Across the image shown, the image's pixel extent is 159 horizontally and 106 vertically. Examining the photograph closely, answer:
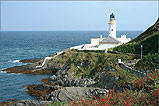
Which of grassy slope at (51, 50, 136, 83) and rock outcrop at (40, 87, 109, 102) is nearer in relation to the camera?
rock outcrop at (40, 87, 109, 102)

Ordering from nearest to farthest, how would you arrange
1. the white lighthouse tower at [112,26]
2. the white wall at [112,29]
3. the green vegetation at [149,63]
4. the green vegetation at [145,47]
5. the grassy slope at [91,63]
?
the green vegetation at [149,63] → the grassy slope at [91,63] → the green vegetation at [145,47] → the white lighthouse tower at [112,26] → the white wall at [112,29]

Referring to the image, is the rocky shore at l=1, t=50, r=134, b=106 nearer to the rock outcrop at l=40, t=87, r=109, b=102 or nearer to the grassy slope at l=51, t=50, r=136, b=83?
the rock outcrop at l=40, t=87, r=109, b=102

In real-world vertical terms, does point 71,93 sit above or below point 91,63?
below

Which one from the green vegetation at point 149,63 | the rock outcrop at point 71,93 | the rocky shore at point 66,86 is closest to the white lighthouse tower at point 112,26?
the rocky shore at point 66,86

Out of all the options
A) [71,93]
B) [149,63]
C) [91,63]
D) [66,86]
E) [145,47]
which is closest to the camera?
[71,93]

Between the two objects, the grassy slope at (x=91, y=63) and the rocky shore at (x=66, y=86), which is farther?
the grassy slope at (x=91, y=63)

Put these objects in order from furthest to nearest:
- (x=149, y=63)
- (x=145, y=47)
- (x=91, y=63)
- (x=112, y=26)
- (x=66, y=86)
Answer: (x=112, y=26) → (x=145, y=47) → (x=91, y=63) → (x=66, y=86) → (x=149, y=63)

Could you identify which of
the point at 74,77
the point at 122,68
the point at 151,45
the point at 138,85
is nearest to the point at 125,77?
the point at 122,68

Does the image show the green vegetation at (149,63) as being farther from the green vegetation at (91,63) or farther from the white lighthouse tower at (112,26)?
the white lighthouse tower at (112,26)

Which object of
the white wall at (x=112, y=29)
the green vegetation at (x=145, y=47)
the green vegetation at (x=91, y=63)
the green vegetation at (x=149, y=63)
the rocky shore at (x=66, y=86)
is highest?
the white wall at (x=112, y=29)

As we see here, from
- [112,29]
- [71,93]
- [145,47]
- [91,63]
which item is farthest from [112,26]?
[71,93]

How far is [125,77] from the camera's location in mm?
21953

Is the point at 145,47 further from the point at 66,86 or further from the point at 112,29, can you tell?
the point at 112,29

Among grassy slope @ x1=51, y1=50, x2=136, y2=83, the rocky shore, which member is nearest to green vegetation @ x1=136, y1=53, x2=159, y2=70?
the rocky shore
